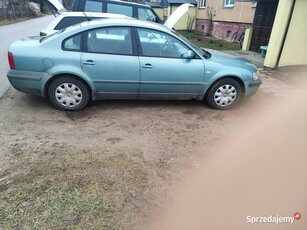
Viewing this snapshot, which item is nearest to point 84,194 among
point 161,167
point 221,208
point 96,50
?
point 161,167

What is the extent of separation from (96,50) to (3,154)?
2135mm

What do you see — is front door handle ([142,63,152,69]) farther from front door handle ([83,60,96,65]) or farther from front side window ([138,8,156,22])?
front side window ([138,8,156,22])

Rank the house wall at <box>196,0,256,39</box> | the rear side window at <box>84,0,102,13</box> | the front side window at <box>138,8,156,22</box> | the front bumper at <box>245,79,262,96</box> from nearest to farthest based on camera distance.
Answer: the front bumper at <box>245,79,262,96</box>, the rear side window at <box>84,0,102,13</box>, the front side window at <box>138,8,156,22</box>, the house wall at <box>196,0,256,39</box>

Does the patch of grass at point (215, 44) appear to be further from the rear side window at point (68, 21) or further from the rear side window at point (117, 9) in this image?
the rear side window at point (68, 21)

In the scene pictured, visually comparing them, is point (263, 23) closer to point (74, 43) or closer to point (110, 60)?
point (110, 60)

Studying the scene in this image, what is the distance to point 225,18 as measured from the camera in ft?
53.2

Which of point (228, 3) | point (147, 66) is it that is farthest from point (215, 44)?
point (147, 66)

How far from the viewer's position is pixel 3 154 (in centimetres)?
311

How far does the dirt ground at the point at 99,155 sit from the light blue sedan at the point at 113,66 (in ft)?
1.34

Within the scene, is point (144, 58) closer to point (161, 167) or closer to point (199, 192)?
point (161, 167)

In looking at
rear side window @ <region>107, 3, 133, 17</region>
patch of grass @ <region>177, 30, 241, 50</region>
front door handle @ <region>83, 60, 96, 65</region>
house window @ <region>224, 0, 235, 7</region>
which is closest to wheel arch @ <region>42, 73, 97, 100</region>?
front door handle @ <region>83, 60, 96, 65</region>

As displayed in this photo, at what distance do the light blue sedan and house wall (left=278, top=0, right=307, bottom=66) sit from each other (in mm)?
5207

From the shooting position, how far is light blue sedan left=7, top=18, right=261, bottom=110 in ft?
13.3

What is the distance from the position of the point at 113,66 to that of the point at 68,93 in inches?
36.4
